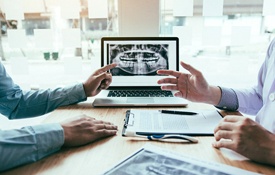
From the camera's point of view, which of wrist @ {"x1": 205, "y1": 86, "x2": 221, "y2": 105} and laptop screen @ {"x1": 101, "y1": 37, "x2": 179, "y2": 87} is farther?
laptop screen @ {"x1": 101, "y1": 37, "x2": 179, "y2": 87}

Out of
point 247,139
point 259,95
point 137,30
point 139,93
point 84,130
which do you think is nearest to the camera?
point 247,139

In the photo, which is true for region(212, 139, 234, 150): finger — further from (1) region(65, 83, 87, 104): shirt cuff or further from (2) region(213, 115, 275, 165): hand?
(1) region(65, 83, 87, 104): shirt cuff

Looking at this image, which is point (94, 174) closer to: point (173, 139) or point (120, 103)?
point (173, 139)

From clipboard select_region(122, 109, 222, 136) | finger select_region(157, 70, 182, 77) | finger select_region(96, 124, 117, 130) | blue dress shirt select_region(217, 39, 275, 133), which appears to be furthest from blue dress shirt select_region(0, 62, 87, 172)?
blue dress shirt select_region(217, 39, 275, 133)

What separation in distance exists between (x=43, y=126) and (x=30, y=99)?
1.27 ft

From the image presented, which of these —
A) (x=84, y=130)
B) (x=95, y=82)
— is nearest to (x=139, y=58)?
(x=95, y=82)

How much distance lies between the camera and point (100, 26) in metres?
1.47

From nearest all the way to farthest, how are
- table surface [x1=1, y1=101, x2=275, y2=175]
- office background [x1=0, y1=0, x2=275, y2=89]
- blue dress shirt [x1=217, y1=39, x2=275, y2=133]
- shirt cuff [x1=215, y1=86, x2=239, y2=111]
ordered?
table surface [x1=1, y1=101, x2=275, y2=175]
blue dress shirt [x1=217, y1=39, x2=275, y2=133]
shirt cuff [x1=215, y1=86, x2=239, y2=111]
office background [x1=0, y1=0, x2=275, y2=89]

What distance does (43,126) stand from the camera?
711 millimetres

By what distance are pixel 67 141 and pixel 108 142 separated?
0.37ft

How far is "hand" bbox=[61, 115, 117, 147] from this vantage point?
714mm

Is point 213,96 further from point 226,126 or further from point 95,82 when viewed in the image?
point 95,82

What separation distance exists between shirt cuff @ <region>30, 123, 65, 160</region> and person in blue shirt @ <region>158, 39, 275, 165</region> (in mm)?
413

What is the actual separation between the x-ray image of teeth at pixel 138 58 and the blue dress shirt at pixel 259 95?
1.18ft
